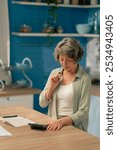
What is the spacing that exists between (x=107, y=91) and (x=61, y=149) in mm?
698

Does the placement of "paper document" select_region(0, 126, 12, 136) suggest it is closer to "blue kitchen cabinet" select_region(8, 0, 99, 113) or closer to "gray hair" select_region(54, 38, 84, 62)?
"gray hair" select_region(54, 38, 84, 62)

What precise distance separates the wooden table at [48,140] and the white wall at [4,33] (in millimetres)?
2030

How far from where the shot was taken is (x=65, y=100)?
229 centimetres

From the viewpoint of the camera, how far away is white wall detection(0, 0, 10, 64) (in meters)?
3.87

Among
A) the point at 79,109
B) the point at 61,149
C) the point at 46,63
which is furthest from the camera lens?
the point at 46,63

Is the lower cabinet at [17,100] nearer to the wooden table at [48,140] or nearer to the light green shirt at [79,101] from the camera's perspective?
the light green shirt at [79,101]

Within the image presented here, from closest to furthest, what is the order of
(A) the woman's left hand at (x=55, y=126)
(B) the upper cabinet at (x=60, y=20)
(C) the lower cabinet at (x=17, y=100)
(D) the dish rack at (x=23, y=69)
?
(A) the woman's left hand at (x=55, y=126) → (C) the lower cabinet at (x=17, y=100) → (D) the dish rack at (x=23, y=69) → (B) the upper cabinet at (x=60, y=20)

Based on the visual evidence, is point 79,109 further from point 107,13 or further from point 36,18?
point 36,18

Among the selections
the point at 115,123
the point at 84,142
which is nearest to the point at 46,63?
the point at 84,142

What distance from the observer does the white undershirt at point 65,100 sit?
2281 millimetres

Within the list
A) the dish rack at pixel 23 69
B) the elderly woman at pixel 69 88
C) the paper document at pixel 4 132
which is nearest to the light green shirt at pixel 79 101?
the elderly woman at pixel 69 88

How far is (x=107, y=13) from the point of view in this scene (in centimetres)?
92

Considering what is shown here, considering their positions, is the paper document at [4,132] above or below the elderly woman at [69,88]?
below

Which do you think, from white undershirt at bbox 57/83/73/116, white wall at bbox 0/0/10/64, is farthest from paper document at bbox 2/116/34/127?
white wall at bbox 0/0/10/64
